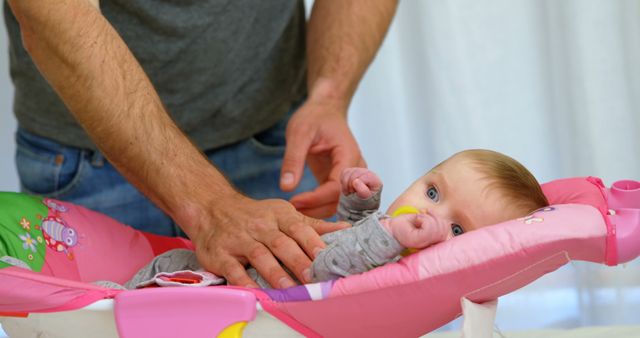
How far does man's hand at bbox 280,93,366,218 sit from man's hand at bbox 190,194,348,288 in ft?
0.66

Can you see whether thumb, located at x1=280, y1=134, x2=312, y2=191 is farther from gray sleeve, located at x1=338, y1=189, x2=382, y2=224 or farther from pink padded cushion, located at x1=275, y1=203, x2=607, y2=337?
pink padded cushion, located at x1=275, y1=203, x2=607, y2=337

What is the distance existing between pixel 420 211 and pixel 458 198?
0.18 feet

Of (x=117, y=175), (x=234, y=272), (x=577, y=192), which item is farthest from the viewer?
(x=117, y=175)

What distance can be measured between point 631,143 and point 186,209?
4.98 feet

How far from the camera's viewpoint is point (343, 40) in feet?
5.46

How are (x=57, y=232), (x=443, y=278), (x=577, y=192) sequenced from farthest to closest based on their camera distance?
1. (x=57, y=232)
2. (x=577, y=192)
3. (x=443, y=278)

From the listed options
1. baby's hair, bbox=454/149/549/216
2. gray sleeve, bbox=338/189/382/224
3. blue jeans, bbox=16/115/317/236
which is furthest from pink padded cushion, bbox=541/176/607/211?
blue jeans, bbox=16/115/317/236

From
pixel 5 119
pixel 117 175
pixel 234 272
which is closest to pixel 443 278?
pixel 234 272

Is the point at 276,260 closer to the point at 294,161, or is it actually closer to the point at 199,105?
the point at 294,161

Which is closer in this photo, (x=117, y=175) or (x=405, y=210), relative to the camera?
(x=405, y=210)

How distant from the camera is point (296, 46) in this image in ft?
5.80

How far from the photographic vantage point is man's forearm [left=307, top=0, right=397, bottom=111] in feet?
5.27

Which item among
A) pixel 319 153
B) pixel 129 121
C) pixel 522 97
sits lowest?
pixel 522 97

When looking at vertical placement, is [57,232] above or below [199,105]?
below
